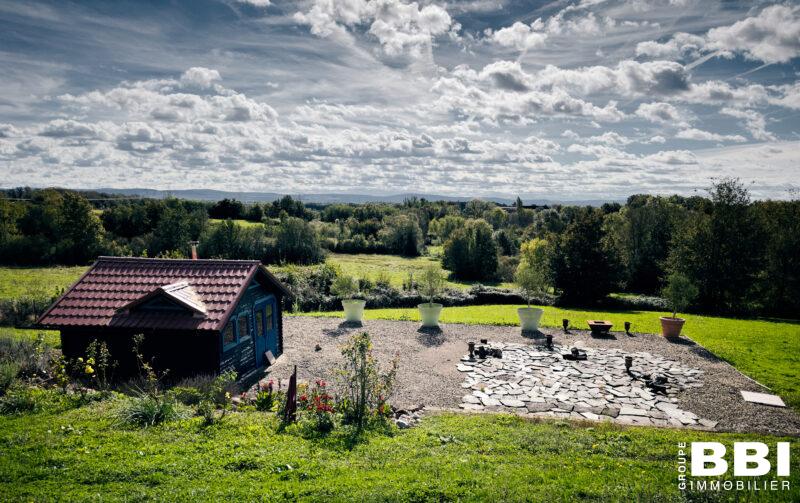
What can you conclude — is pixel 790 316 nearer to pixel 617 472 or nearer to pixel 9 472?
pixel 617 472

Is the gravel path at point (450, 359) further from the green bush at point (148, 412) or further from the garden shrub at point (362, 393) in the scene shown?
the green bush at point (148, 412)

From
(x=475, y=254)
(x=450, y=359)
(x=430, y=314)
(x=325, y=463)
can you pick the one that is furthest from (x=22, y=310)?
(x=475, y=254)

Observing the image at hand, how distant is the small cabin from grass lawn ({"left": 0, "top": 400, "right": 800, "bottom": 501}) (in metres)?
3.45

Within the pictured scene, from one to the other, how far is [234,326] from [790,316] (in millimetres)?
39636

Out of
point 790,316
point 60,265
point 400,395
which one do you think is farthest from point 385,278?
point 60,265

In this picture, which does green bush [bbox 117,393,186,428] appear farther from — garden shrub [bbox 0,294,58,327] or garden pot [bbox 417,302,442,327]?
garden shrub [bbox 0,294,58,327]

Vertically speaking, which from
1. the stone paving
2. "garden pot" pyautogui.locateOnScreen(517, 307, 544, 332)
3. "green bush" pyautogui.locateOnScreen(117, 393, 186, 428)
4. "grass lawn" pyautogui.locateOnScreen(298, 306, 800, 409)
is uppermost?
"green bush" pyautogui.locateOnScreen(117, 393, 186, 428)

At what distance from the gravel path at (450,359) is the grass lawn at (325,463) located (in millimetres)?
2355

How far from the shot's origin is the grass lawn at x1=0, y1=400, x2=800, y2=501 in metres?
6.68

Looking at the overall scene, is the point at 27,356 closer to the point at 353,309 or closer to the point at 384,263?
the point at 353,309

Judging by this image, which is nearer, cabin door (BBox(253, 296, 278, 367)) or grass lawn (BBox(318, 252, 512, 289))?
cabin door (BBox(253, 296, 278, 367))

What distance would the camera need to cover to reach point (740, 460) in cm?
807

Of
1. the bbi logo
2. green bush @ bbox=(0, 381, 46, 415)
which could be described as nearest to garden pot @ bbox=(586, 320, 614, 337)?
the bbi logo

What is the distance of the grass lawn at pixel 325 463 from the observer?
6.68 meters
